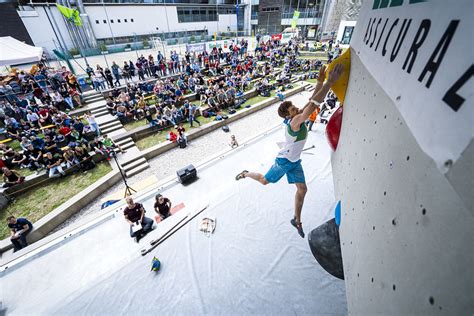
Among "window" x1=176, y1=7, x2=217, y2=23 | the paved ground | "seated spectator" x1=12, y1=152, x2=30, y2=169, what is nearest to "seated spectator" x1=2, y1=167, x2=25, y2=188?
"seated spectator" x1=12, y1=152, x2=30, y2=169

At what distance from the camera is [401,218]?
108 cm

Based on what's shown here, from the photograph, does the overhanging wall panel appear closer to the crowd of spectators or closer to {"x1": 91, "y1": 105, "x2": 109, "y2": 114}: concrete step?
the crowd of spectators

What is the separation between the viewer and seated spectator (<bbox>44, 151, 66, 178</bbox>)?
8023 millimetres

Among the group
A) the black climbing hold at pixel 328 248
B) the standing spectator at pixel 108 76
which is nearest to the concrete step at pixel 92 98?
the standing spectator at pixel 108 76

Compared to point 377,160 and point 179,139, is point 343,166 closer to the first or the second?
point 377,160

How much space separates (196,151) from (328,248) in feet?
26.6

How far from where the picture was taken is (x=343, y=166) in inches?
92.6

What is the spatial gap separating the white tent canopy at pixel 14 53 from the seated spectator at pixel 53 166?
6.70 m

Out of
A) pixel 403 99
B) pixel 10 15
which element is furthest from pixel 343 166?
pixel 10 15

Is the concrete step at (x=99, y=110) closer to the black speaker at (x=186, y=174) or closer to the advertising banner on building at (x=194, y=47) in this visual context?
the advertising banner on building at (x=194, y=47)

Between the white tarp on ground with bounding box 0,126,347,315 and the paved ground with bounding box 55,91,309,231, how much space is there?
9.40 ft

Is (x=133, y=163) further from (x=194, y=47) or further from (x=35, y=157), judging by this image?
(x=194, y=47)

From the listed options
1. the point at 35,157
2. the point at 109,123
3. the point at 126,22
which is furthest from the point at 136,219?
the point at 126,22

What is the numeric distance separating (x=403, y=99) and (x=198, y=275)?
357cm
